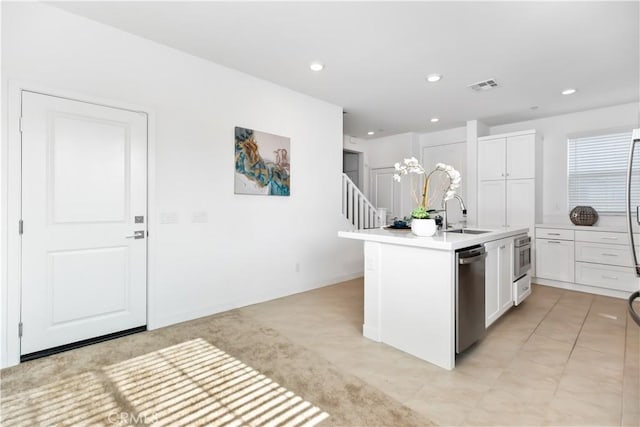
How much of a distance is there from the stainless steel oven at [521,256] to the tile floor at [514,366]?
1.58 ft

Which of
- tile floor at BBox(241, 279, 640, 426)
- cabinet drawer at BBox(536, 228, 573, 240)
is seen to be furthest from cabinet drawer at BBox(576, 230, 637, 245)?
tile floor at BBox(241, 279, 640, 426)

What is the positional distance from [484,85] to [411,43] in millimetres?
1585

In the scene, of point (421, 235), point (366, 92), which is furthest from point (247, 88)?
point (421, 235)

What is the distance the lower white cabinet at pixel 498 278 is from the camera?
2.78m

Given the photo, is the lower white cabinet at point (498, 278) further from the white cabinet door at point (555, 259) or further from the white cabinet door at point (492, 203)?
the white cabinet door at point (492, 203)

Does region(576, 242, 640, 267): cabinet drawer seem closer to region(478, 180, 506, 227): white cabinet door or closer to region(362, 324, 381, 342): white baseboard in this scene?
region(478, 180, 506, 227): white cabinet door

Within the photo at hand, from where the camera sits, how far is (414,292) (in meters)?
2.47

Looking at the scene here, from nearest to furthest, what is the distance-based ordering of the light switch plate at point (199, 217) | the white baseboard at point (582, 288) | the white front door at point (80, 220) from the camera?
1. the white front door at point (80, 220)
2. the light switch plate at point (199, 217)
3. the white baseboard at point (582, 288)

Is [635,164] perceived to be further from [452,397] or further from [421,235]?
[452,397]

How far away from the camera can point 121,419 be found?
171cm

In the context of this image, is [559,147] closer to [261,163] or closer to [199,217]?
[261,163]

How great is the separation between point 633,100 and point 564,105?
0.86m

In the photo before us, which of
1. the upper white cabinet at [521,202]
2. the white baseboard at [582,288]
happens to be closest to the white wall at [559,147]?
the upper white cabinet at [521,202]

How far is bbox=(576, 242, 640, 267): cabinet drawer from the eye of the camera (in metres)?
4.11
